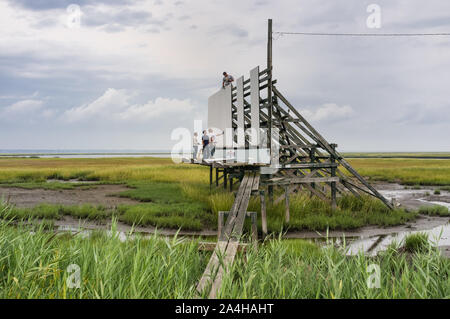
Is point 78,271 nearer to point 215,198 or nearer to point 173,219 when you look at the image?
point 173,219

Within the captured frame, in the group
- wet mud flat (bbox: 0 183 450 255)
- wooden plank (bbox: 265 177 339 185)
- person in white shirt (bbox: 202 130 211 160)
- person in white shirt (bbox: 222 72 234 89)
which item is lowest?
wet mud flat (bbox: 0 183 450 255)

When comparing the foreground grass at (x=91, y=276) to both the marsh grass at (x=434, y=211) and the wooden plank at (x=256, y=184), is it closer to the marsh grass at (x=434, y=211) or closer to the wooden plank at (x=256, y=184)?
the wooden plank at (x=256, y=184)

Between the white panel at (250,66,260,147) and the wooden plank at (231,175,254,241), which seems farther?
the white panel at (250,66,260,147)

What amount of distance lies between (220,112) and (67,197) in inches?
371

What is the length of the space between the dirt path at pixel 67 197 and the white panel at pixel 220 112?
5.60 meters

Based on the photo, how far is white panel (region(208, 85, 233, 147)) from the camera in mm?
14999

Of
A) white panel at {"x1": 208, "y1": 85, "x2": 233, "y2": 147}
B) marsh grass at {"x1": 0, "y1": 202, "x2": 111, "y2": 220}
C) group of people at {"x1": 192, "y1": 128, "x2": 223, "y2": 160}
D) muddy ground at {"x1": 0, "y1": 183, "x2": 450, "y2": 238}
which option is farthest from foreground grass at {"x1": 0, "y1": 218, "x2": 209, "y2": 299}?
white panel at {"x1": 208, "y1": 85, "x2": 233, "y2": 147}

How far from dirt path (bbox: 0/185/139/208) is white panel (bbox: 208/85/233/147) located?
5.60m

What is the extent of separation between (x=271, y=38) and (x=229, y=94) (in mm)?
3501

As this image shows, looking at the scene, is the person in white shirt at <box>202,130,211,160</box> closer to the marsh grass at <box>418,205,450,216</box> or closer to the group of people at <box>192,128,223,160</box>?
the group of people at <box>192,128,223,160</box>

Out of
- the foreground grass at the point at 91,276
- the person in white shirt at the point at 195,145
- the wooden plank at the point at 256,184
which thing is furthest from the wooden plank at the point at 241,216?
the person in white shirt at the point at 195,145

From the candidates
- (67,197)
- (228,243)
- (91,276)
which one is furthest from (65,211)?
(91,276)

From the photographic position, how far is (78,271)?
11.9ft

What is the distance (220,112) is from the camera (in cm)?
1608
